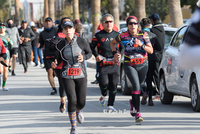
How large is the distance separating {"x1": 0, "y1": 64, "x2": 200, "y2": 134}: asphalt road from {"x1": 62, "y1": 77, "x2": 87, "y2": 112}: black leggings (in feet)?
1.63

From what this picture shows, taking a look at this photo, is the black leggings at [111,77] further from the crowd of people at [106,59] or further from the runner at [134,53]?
the runner at [134,53]

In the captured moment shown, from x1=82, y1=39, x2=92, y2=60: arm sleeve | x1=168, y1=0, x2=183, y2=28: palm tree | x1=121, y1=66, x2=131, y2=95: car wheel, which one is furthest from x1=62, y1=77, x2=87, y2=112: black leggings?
x1=168, y1=0, x2=183, y2=28: palm tree

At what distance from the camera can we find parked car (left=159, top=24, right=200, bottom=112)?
7895 mm

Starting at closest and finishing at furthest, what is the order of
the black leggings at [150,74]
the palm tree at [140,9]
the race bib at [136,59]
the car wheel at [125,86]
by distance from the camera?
the race bib at [136,59] → the black leggings at [150,74] → the car wheel at [125,86] → the palm tree at [140,9]

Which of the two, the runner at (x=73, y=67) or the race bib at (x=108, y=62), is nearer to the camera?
the runner at (x=73, y=67)

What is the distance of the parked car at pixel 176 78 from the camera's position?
7895 millimetres

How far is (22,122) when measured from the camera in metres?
7.33

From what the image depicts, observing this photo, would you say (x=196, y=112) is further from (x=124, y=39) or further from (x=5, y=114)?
(x=5, y=114)

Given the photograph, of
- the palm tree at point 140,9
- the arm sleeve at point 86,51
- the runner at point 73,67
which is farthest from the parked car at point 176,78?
the palm tree at point 140,9

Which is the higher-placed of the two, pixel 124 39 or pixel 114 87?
pixel 124 39

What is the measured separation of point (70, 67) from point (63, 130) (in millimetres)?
1032

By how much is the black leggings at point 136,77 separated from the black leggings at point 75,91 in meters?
1.08

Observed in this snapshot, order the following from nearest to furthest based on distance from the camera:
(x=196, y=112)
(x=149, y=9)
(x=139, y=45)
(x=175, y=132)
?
1. (x=175, y=132)
2. (x=139, y=45)
3. (x=196, y=112)
4. (x=149, y=9)

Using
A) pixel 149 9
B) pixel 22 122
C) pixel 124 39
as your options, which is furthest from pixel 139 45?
pixel 149 9
